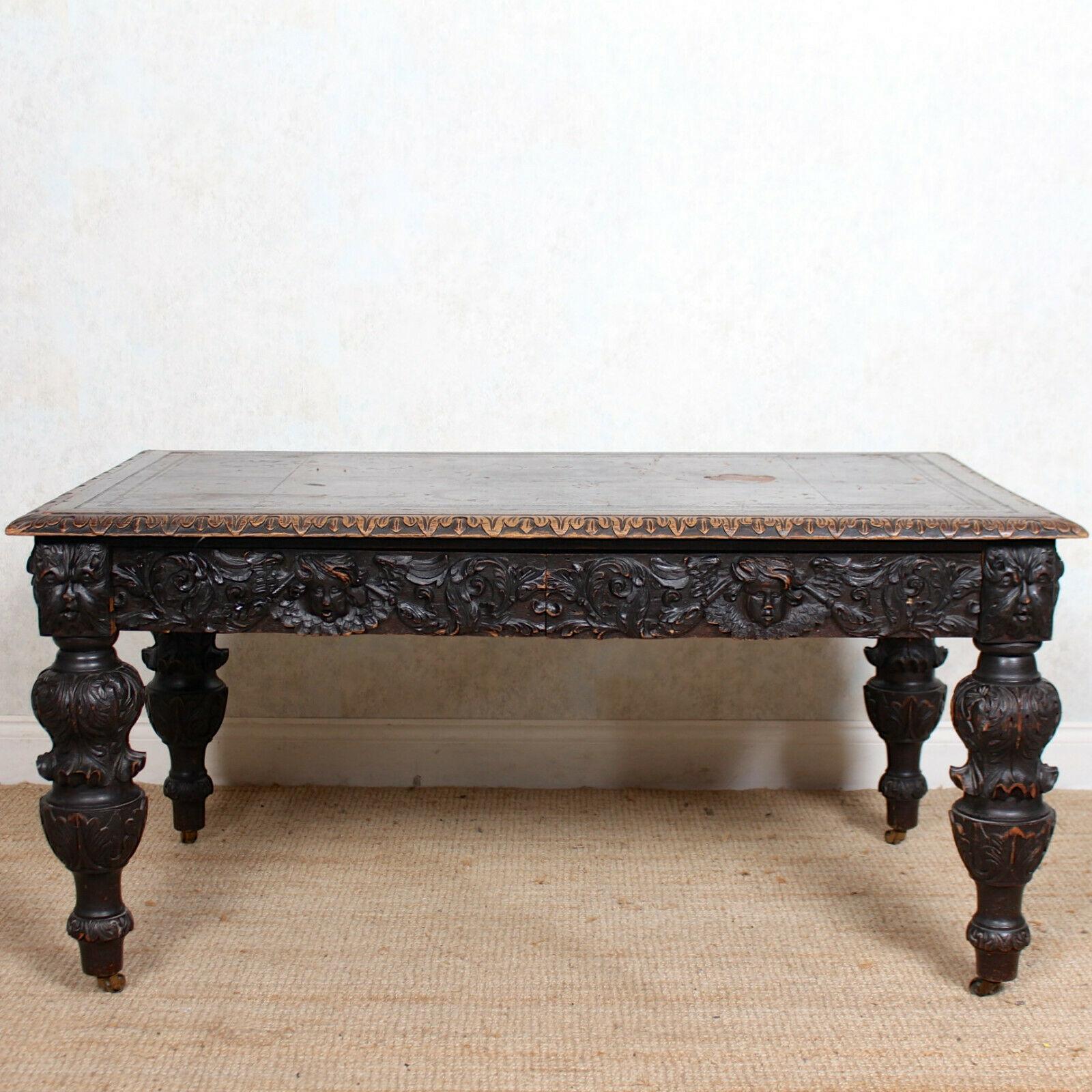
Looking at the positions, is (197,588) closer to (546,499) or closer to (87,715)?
(87,715)

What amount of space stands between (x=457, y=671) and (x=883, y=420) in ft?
3.64

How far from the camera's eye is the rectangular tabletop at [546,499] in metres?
1.88

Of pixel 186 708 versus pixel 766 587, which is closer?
pixel 766 587

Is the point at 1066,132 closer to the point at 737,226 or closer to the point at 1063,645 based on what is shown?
the point at 737,226

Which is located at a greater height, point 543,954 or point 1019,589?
point 1019,589

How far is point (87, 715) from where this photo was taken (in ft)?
6.42

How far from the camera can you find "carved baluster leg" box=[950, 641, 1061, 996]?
1.94 m

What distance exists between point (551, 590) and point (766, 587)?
0.33m

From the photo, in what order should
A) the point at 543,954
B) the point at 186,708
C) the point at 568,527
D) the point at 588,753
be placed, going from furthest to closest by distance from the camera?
the point at 588,753 → the point at 186,708 → the point at 543,954 → the point at 568,527

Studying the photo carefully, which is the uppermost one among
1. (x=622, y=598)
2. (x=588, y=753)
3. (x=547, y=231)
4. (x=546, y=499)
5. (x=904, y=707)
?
(x=547, y=231)

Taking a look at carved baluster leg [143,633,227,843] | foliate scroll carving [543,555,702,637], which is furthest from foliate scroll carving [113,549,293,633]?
carved baluster leg [143,633,227,843]

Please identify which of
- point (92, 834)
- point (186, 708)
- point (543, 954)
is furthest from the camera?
point (186, 708)

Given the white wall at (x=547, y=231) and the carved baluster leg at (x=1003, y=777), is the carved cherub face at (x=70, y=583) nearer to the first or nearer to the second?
the white wall at (x=547, y=231)

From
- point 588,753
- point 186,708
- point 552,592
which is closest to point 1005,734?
point 552,592
